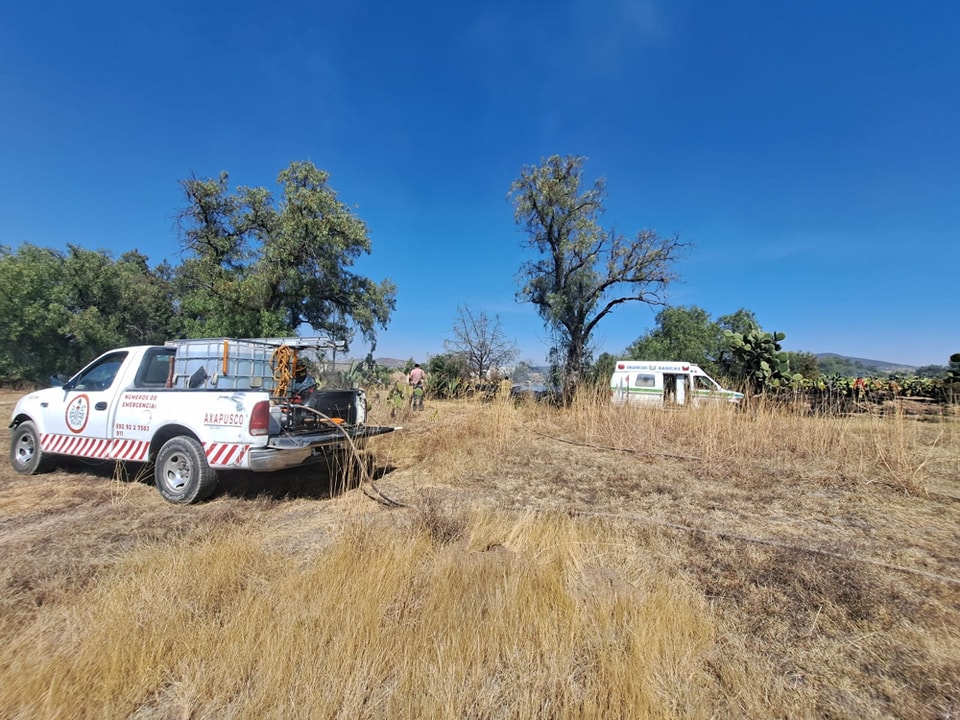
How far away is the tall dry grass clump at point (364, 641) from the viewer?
1853mm

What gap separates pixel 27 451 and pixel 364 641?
23.8ft

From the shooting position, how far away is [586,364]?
19.3m

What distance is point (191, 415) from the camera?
16.1 feet

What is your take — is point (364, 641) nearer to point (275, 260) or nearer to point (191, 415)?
point (191, 415)

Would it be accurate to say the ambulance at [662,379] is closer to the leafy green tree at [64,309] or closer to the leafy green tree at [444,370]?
the leafy green tree at [444,370]

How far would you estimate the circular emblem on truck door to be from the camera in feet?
18.7

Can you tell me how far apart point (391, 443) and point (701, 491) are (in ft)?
18.3

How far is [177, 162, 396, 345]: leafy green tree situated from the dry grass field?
13608 mm

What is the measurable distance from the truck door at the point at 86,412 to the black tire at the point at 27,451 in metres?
0.30

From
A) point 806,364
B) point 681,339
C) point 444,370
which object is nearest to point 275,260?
point 444,370

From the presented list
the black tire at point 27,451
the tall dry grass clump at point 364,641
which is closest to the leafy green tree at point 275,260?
the black tire at point 27,451

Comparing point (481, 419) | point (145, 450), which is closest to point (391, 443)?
point (481, 419)

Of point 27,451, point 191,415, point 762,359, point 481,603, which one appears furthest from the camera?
point 762,359

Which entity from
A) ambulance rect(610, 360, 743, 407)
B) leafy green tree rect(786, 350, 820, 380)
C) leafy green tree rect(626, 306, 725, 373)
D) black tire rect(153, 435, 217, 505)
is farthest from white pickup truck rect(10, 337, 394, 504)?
leafy green tree rect(626, 306, 725, 373)
